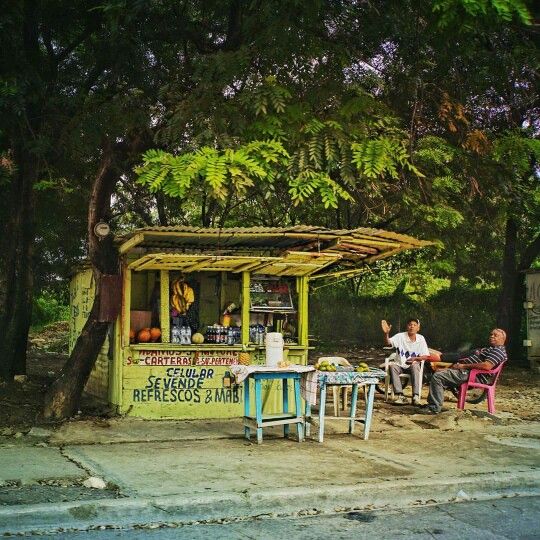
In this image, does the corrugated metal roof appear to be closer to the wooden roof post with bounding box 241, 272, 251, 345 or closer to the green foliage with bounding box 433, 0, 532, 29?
the wooden roof post with bounding box 241, 272, 251, 345

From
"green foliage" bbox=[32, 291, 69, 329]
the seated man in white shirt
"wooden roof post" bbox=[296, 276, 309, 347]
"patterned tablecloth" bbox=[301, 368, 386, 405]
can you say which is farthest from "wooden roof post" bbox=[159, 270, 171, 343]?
"green foliage" bbox=[32, 291, 69, 329]

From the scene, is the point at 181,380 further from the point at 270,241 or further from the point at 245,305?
the point at 270,241

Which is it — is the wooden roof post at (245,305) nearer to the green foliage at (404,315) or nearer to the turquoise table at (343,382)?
the turquoise table at (343,382)

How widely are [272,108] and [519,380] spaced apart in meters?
12.0

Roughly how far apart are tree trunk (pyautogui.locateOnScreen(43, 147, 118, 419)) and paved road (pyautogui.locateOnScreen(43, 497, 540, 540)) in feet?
16.7

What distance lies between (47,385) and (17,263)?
209 centimetres

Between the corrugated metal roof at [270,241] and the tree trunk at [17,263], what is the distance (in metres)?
2.36

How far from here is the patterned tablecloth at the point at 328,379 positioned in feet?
31.9

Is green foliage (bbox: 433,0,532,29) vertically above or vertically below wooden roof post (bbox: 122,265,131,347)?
above

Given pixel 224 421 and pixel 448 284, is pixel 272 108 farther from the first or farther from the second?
pixel 448 284

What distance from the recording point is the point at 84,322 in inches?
559

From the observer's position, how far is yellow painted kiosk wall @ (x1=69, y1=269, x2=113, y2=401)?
12.4 metres

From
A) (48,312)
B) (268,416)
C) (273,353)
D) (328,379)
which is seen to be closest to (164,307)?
(273,353)

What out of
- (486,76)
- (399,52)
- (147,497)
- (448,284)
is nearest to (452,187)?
(486,76)
